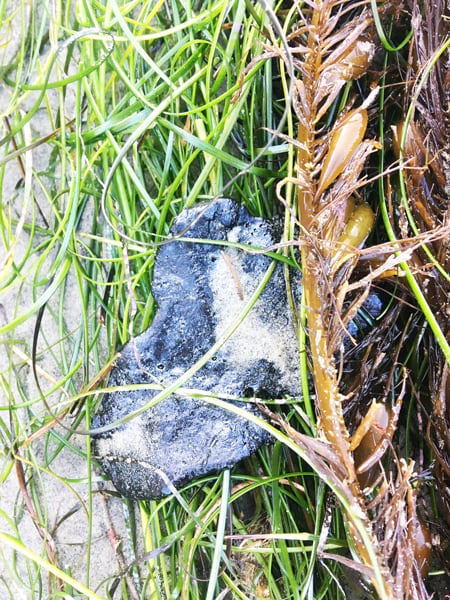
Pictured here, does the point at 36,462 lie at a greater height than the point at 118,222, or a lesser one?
lesser

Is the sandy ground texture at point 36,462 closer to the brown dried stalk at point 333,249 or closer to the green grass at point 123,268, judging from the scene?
the green grass at point 123,268

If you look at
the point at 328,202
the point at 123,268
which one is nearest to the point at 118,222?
the point at 123,268

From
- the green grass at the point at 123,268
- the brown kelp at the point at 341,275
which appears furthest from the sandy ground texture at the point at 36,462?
→ the brown kelp at the point at 341,275

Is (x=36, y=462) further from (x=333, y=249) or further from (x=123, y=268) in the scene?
(x=333, y=249)

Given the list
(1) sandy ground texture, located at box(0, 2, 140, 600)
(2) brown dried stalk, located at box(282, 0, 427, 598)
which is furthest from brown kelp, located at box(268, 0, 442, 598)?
(1) sandy ground texture, located at box(0, 2, 140, 600)

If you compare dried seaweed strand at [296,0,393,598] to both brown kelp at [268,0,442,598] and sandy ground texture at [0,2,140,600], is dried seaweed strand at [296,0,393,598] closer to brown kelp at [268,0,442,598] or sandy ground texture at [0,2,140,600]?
brown kelp at [268,0,442,598]

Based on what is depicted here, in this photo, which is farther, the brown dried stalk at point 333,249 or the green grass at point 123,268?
the green grass at point 123,268

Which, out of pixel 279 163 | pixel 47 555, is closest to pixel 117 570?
pixel 47 555
